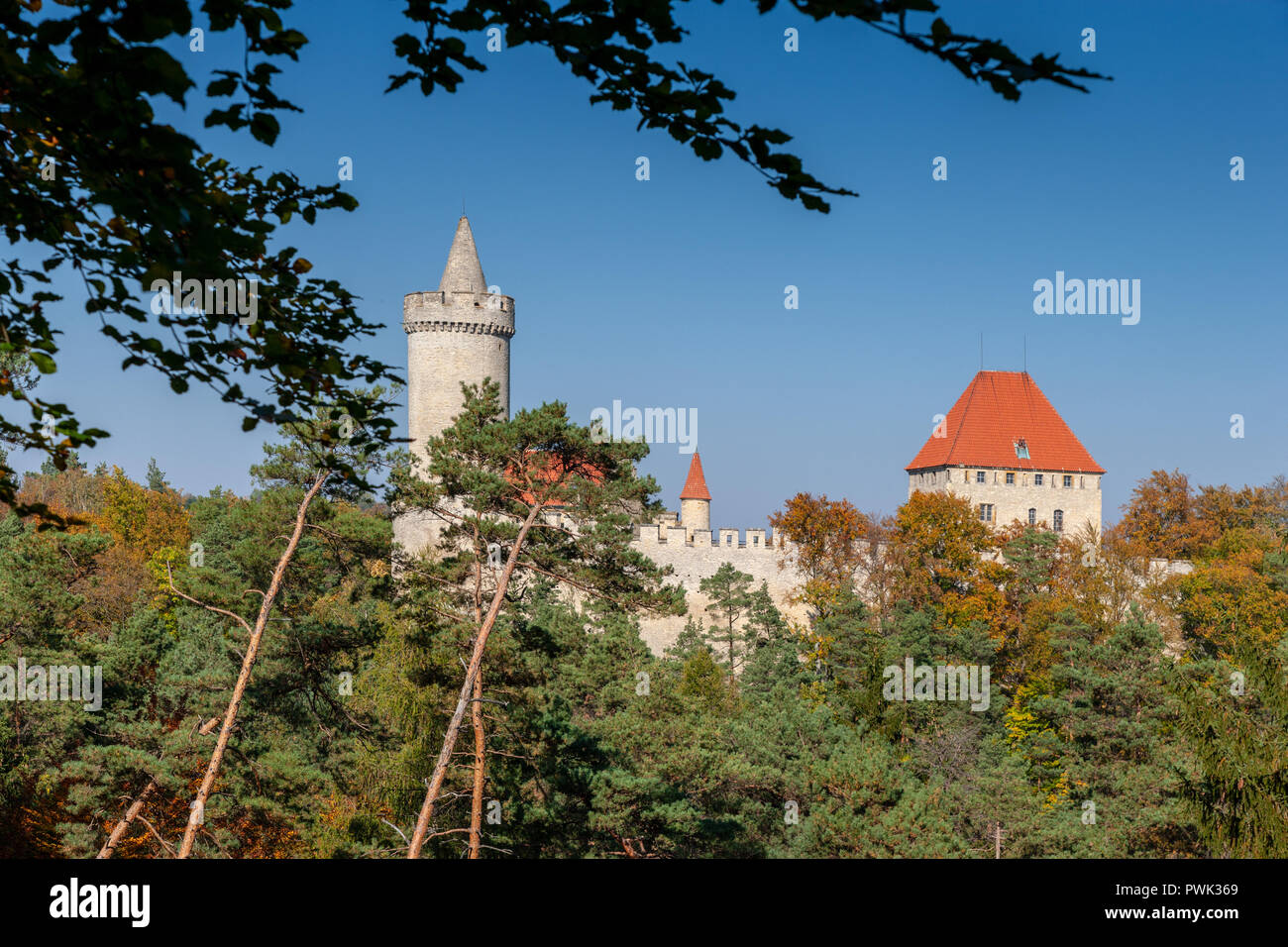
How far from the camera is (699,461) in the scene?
5259 cm

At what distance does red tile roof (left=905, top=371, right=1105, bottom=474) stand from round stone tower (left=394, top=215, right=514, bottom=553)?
902 inches

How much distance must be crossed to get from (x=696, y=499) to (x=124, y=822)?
35.7m

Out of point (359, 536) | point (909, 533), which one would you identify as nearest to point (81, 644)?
point (359, 536)

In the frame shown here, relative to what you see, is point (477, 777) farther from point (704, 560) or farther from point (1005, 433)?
point (1005, 433)

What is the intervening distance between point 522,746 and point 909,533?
29600mm

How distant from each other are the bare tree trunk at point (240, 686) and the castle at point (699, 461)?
1919 centimetres

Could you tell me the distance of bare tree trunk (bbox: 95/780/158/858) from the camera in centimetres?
1922

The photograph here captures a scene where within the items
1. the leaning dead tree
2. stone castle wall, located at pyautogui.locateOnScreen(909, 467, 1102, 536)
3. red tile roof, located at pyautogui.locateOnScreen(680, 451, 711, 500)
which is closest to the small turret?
red tile roof, located at pyautogui.locateOnScreen(680, 451, 711, 500)

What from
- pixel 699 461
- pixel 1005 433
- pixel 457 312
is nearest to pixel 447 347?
pixel 457 312

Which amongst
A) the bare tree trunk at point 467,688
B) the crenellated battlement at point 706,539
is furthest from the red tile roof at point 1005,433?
the bare tree trunk at point 467,688

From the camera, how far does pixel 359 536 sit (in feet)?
62.9

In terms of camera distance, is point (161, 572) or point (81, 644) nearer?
point (81, 644)

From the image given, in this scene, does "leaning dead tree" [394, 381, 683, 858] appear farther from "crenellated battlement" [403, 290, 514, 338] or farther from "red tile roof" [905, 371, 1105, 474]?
"red tile roof" [905, 371, 1105, 474]
